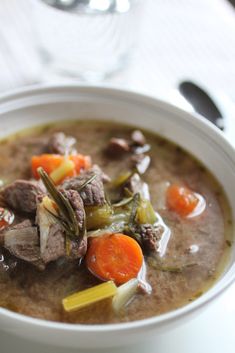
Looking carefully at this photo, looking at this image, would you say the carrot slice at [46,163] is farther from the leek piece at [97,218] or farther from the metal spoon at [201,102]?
the metal spoon at [201,102]

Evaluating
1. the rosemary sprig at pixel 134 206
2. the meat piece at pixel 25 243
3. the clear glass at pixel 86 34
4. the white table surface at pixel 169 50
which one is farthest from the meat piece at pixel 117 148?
the clear glass at pixel 86 34

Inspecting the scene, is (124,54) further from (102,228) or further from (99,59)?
(102,228)

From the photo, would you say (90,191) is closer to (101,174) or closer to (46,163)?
(101,174)

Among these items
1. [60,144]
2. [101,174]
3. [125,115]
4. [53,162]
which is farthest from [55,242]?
[125,115]

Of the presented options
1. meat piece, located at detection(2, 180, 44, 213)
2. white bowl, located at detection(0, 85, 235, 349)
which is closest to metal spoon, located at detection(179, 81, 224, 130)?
white bowl, located at detection(0, 85, 235, 349)

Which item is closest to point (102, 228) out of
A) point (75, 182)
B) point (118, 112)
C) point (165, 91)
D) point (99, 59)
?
point (75, 182)

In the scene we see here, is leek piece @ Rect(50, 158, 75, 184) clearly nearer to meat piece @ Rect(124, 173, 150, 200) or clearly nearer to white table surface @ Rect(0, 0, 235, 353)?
meat piece @ Rect(124, 173, 150, 200)
